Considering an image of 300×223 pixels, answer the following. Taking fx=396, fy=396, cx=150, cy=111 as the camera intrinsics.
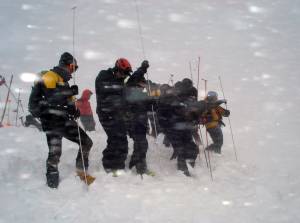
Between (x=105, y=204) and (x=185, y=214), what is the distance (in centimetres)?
120

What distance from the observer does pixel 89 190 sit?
6391 mm

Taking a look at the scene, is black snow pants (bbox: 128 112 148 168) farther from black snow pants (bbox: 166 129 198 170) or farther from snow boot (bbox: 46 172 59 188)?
snow boot (bbox: 46 172 59 188)

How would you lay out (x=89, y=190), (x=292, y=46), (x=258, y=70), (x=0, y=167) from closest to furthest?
(x=89, y=190), (x=0, y=167), (x=258, y=70), (x=292, y=46)

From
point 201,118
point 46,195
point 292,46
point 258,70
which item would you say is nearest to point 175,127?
point 201,118

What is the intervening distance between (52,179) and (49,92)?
4.64ft

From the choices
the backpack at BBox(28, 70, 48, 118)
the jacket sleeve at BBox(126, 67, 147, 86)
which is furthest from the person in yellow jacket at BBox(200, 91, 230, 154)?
the backpack at BBox(28, 70, 48, 118)

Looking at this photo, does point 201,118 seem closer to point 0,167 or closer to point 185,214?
point 185,214

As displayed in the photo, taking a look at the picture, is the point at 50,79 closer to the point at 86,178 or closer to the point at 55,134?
the point at 55,134

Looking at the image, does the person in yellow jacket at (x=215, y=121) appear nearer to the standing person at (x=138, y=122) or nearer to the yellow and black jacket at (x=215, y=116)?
the yellow and black jacket at (x=215, y=116)

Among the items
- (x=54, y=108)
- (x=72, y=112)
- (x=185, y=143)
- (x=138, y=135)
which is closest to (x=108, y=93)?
(x=72, y=112)

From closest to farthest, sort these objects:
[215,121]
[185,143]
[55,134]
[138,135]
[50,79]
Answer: [50,79]
[55,134]
[138,135]
[185,143]
[215,121]

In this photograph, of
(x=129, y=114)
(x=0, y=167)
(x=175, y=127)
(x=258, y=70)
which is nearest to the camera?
(x=0, y=167)

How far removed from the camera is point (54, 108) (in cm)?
652

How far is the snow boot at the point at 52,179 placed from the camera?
6.41 metres
